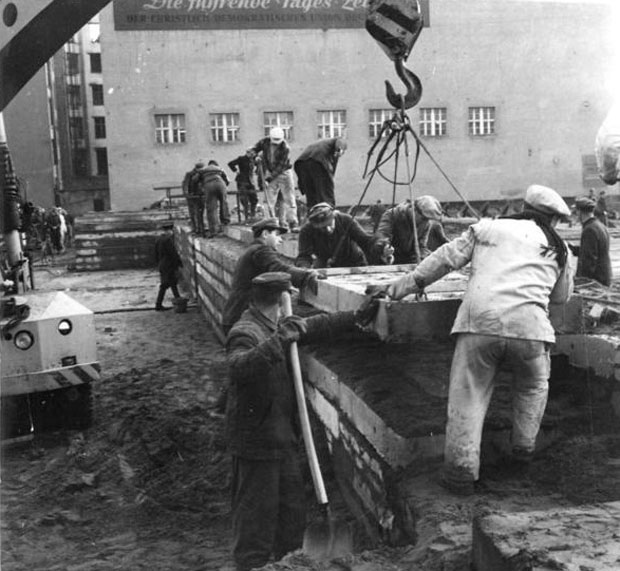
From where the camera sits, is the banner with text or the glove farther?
the banner with text

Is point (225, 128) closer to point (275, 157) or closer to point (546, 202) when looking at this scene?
point (275, 157)

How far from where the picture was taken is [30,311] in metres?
6.41

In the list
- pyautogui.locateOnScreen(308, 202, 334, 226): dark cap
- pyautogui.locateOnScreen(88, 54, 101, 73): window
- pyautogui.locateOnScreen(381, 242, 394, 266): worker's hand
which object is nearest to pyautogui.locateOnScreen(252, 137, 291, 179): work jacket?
pyautogui.locateOnScreen(308, 202, 334, 226): dark cap

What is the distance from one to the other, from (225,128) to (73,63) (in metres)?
23.9

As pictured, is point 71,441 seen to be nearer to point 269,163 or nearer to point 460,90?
point 269,163

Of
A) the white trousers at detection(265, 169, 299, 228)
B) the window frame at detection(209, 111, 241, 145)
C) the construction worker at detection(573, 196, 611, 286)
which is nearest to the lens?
the construction worker at detection(573, 196, 611, 286)

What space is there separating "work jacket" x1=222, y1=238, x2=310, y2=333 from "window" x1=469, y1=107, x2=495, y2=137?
1023 inches

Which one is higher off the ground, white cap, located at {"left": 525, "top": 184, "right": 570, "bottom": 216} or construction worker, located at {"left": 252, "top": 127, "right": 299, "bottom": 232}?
construction worker, located at {"left": 252, "top": 127, "right": 299, "bottom": 232}

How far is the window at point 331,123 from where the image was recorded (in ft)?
98.2

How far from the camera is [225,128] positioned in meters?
29.4

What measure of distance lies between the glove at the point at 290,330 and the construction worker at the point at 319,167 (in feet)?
18.8

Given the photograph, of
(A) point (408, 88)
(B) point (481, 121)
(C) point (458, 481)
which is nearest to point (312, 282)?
(A) point (408, 88)

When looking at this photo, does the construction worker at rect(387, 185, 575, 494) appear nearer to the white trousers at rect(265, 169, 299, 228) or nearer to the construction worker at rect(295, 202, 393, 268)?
the construction worker at rect(295, 202, 393, 268)

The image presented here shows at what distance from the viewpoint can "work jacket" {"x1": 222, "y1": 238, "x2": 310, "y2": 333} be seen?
21.7 ft
